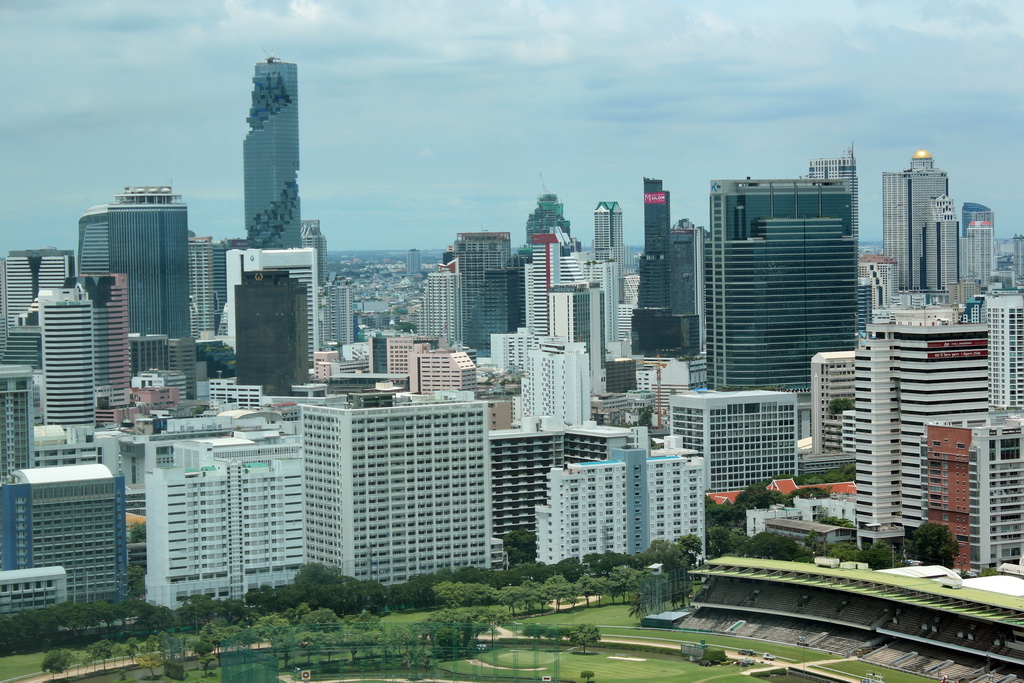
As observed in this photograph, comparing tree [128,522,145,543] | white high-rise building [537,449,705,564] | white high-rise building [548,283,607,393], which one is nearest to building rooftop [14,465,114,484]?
tree [128,522,145,543]

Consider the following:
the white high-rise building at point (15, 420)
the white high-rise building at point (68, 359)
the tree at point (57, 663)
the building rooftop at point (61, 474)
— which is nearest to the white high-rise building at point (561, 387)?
the white high-rise building at point (68, 359)

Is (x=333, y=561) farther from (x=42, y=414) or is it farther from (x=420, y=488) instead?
(x=42, y=414)

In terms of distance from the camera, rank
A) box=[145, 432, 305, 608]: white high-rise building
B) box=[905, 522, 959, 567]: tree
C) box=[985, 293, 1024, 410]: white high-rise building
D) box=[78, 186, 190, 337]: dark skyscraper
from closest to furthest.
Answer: box=[905, 522, 959, 567]: tree → box=[145, 432, 305, 608]: white high-rise building → box=[985, 293, 1024, 410]: white high-rise building → box=[78, 186, 190, 337]: dark skyscraper

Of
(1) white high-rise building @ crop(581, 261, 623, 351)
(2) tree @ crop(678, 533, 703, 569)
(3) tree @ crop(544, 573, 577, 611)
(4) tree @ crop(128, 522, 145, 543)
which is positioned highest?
(1) white high-rise building @ crop(581, 261, 623, 351)

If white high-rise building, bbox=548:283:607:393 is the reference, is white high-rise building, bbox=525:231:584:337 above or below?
above

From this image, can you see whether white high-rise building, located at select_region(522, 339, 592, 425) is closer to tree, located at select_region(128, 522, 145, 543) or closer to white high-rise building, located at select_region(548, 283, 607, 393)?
white high-rise building, located at select_region(548, 283, 607, 393)

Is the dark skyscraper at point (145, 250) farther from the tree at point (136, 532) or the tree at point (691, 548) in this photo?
the tree at point (691, 548)
